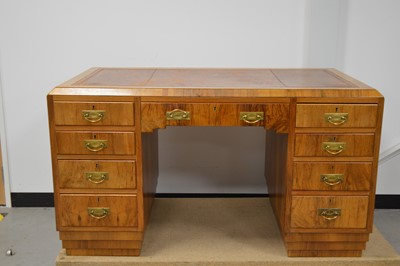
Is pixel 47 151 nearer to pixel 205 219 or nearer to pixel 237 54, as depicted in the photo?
pixel 205 219

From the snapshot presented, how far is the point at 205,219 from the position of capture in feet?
8.39

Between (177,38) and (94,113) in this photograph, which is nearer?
(94,113)

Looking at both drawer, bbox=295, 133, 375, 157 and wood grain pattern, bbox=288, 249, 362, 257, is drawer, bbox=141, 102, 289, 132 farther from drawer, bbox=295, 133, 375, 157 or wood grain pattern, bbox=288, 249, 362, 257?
wood grain pattern, bbox=288, 249, 362, 257

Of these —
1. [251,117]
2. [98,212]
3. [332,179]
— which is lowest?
[98,212]

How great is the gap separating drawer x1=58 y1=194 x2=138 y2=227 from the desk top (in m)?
0.47

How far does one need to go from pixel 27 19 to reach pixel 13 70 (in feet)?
1.03

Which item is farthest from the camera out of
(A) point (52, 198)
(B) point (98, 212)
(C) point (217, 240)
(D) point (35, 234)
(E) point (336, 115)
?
(A) point (52, 198)

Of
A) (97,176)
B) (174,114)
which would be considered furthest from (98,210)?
(174,114)

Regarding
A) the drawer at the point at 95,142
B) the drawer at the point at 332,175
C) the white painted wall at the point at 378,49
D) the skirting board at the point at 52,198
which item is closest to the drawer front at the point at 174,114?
the drawer at the point at 95,142

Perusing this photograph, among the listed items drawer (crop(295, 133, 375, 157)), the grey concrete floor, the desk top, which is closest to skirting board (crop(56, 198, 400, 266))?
the grey concrete floor

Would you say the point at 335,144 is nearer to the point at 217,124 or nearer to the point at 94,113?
the point at 217,124

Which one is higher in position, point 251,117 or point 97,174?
point 251,117

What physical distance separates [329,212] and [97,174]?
3.39 feet

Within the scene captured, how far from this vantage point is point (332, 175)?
206 cm
